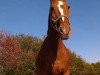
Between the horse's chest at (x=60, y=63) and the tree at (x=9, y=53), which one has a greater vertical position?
the tree at (x=9, y=53)

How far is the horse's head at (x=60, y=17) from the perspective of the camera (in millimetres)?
8398

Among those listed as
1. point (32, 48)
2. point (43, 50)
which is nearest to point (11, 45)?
point (32, 48)

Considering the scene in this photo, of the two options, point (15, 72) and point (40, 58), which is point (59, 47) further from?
point (15, 72)

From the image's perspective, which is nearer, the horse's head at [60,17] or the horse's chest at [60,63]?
the horse's head at [60,17]

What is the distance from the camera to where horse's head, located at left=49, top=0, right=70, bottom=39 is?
8.40m

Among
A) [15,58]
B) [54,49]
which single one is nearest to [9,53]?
[15,58]

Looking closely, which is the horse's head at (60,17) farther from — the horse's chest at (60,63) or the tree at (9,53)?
the tree at (9,53)

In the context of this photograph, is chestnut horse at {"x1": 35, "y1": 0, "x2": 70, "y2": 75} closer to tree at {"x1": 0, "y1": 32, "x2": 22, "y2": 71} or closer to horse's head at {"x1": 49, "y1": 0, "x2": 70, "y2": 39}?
horse's head at {"x1": 49, "y1": 0, "x2": 70, "y2": 39}

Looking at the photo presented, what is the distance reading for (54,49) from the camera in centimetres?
946

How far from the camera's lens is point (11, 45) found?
5500cm

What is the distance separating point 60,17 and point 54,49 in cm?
122

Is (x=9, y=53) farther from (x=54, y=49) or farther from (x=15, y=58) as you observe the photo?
(x=54, y=49)

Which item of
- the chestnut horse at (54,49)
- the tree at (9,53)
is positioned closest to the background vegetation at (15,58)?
the tree at (9,53)

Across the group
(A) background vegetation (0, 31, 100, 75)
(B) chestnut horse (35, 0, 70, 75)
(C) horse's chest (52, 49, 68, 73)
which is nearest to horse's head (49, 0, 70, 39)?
(B) chestnut horse (35, 0, 70, 75)
